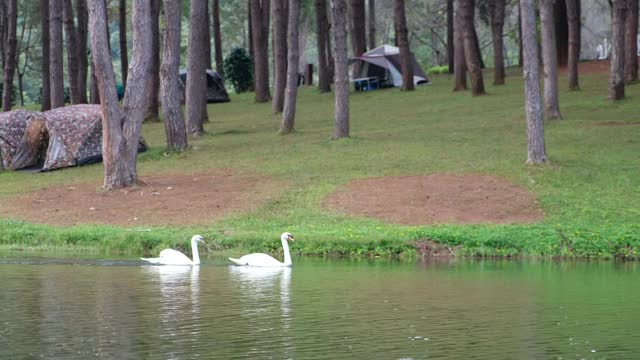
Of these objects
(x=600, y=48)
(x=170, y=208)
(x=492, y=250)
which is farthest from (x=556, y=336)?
(x=600, y=48)

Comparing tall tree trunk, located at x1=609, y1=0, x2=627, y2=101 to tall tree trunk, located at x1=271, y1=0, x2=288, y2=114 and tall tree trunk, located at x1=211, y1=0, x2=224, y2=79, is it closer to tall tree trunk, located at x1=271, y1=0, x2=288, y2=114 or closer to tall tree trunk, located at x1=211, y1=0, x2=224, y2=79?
tall tree trunk, located at x1=271, y1=0, x2=288, y2=114

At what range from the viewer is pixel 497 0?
180 ft

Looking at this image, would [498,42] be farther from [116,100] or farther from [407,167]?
[116,100]

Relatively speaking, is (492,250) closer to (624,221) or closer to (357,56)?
(624,221)

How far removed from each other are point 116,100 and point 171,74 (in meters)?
5.64

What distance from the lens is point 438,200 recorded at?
1179 inches

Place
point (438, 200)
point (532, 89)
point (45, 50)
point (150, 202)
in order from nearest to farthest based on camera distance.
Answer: point (438, 200), point (150, 202), point (532, 89), point (45, 50)

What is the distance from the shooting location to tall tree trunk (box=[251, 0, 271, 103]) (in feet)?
178

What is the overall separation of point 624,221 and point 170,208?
11.5 meters

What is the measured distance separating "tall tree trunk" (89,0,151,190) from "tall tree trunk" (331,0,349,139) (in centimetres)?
679

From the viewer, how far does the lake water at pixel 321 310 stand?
14.3 m

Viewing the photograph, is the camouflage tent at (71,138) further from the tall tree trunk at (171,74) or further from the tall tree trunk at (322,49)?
the tall tree trunk at (322,49)

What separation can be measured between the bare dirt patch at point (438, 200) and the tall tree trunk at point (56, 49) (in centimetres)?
1702

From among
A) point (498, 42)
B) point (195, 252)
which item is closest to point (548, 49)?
point (498, 42)
